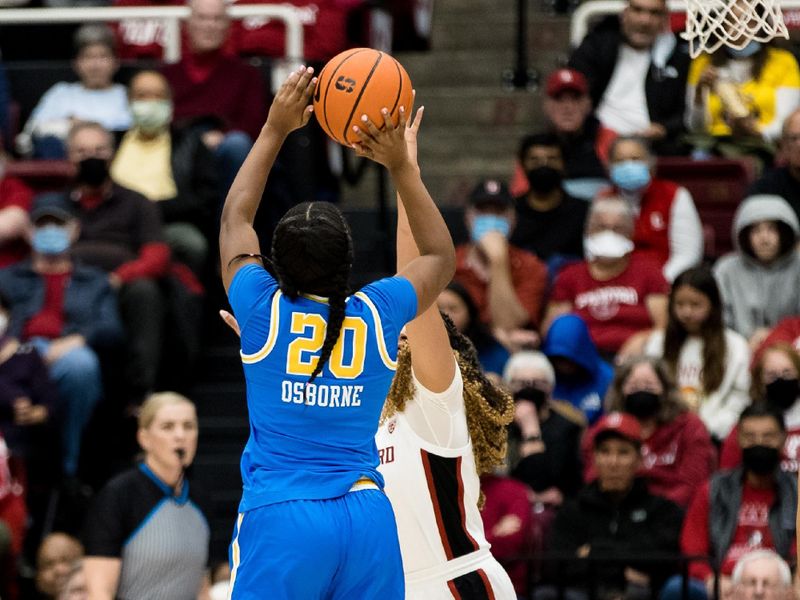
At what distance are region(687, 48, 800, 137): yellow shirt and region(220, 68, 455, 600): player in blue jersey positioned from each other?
21.9 ft

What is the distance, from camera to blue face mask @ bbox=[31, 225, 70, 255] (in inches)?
423

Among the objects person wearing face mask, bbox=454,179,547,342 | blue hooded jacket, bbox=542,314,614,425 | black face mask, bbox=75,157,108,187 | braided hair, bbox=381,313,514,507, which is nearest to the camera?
braided hair, bbox=381,313,514,507

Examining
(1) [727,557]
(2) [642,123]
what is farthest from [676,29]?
(1) [727,557]

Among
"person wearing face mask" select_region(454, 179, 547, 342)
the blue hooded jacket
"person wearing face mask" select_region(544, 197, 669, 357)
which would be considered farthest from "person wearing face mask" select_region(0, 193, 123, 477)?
"person wearing face mask" select_region(544, 197, 669, 357)

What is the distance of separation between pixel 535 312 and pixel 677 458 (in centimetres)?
177

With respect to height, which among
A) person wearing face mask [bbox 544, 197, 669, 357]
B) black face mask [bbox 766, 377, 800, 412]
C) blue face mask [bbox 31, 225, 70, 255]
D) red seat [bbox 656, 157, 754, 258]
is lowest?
black face mask [bbox 766, 377, 800, 412]

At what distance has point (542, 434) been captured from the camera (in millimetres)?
9891

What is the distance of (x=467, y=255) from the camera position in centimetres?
1119

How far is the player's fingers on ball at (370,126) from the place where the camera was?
572 centimetres

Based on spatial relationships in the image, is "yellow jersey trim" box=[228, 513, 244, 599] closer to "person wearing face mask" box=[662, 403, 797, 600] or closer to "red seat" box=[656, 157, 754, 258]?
"person wearing face mask" box=[662, 403, 797, 600]

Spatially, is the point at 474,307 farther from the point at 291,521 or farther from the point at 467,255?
the point at 291,521

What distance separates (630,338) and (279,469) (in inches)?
209

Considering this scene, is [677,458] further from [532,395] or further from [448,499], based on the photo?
[448,499]

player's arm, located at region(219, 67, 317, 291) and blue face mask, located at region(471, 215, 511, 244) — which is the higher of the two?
player's arm, located at region(219, 67, 317, 291)
